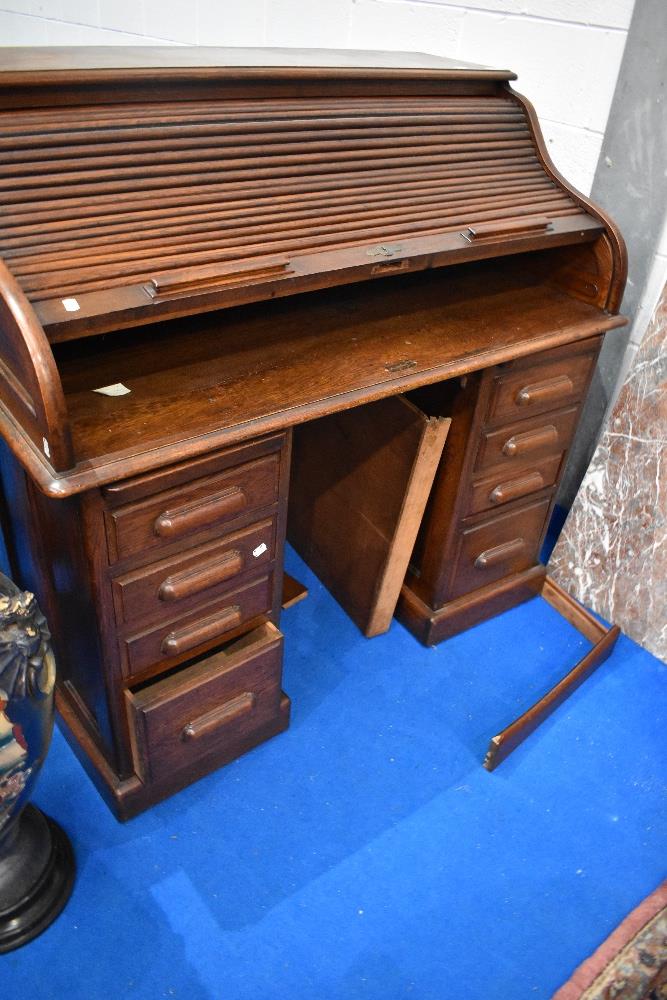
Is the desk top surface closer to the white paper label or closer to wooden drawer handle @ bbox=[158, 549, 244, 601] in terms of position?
the white paper label

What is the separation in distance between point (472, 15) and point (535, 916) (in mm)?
2454

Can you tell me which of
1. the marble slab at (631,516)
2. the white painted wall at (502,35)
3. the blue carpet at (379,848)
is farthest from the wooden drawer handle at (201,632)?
the white painted wall at (502,35)

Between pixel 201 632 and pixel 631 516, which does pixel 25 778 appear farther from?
pixel 631 516

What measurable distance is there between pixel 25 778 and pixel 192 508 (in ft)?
1.76

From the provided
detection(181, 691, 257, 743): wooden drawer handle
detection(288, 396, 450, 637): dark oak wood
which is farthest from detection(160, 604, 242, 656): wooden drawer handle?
detection(288, 396, 450, 637): dark oak wood

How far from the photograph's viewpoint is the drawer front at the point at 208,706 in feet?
5.49

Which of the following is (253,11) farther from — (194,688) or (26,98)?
(194,688)

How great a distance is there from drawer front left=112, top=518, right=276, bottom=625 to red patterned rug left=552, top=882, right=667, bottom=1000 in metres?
1.03

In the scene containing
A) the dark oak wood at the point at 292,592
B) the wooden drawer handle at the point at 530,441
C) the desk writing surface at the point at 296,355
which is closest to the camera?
the desk writing surface at the point at 296,355

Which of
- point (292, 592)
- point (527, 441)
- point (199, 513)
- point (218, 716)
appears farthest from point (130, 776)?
point (527, 441)

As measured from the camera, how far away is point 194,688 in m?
1.70

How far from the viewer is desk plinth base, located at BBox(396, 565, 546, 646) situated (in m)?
2.28

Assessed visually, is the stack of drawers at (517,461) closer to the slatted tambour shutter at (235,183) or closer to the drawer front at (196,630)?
the slatted tambour shutter at (235,183)

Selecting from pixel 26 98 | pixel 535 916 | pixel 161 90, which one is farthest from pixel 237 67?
pixel 535 916
